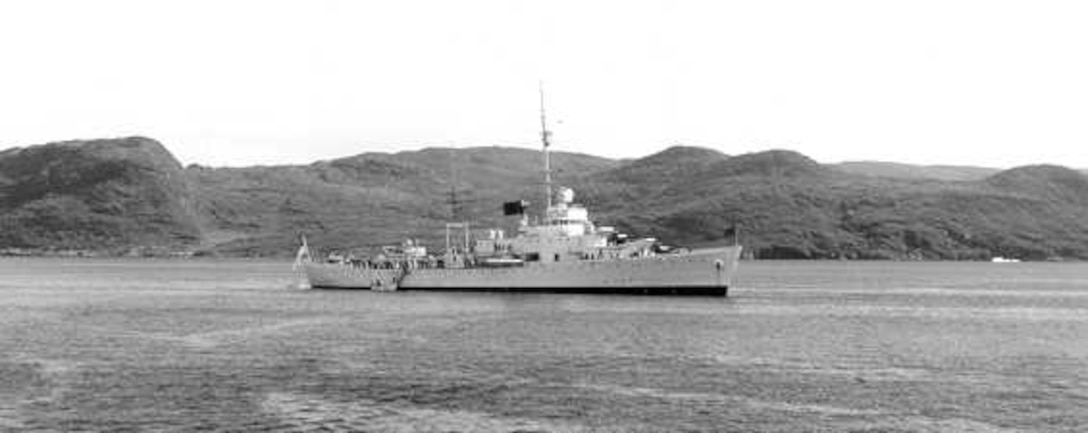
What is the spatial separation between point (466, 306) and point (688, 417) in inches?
2405

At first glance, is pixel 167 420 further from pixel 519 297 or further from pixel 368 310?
pixel 519 297

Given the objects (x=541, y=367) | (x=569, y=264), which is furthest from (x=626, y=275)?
(x=541, y=367)

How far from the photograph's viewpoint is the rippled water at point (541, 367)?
4966 centimetres

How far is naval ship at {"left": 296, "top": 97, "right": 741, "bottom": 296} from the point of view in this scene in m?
117

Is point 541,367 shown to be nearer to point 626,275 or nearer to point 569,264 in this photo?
point 626,275

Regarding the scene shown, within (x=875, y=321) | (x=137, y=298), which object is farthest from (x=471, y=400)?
(x=137, y=298)

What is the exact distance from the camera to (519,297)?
118 meters

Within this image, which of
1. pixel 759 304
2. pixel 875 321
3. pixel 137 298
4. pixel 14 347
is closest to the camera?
pixel 14 347

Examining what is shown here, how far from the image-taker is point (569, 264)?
4717 inches

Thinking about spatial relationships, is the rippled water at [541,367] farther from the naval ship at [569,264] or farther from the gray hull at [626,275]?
the naval ship at [569,264]

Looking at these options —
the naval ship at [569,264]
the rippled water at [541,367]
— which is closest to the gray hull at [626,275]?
the naval ship at [569,264]

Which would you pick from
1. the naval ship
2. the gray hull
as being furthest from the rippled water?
the naval ship

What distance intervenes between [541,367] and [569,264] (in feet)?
182

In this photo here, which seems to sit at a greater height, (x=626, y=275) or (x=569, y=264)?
(x=569, y=264)
